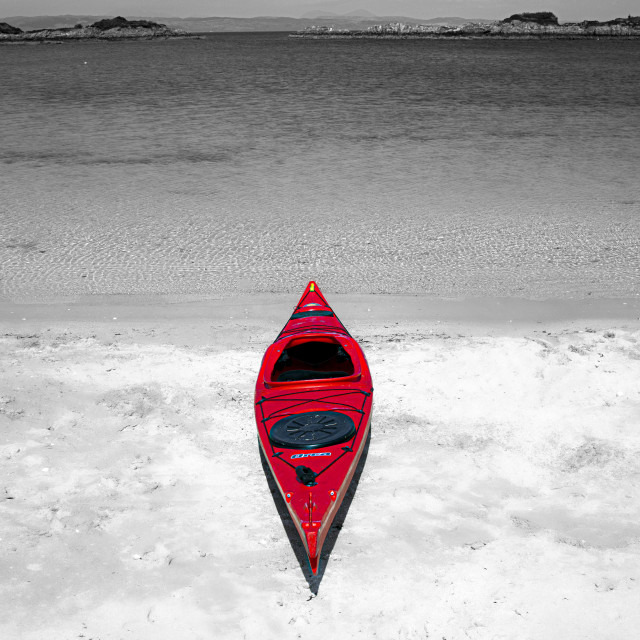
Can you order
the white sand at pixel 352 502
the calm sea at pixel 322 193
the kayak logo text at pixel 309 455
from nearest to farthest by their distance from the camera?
1. the white sand at pixel 352 502
2. the kayak logo text at pixel 309 455
3. the calm sea at pixel 322 193

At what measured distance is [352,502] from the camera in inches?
213

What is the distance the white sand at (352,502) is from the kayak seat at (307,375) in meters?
0.63

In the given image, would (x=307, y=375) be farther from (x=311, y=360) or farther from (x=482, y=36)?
(x=482, y=36)

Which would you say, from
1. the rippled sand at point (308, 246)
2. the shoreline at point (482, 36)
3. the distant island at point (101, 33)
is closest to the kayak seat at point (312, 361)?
the rippled sand at point (308, 246)

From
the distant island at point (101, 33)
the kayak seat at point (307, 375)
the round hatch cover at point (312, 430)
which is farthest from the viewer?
the distant island at point (101, 33)

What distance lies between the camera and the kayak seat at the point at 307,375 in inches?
246

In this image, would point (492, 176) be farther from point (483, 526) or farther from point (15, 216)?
point (483, 526)

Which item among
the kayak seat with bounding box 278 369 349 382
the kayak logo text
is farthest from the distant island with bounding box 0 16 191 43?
the kayak logo text

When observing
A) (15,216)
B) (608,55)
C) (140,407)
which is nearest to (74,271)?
(15,216)

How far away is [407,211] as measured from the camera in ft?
45.8

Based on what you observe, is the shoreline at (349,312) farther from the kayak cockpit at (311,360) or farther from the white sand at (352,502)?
the kayak cockpit at (311,360)

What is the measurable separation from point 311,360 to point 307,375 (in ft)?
1.84

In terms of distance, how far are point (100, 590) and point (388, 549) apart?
2.23 metres

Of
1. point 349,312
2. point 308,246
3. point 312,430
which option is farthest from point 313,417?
point 308,246
